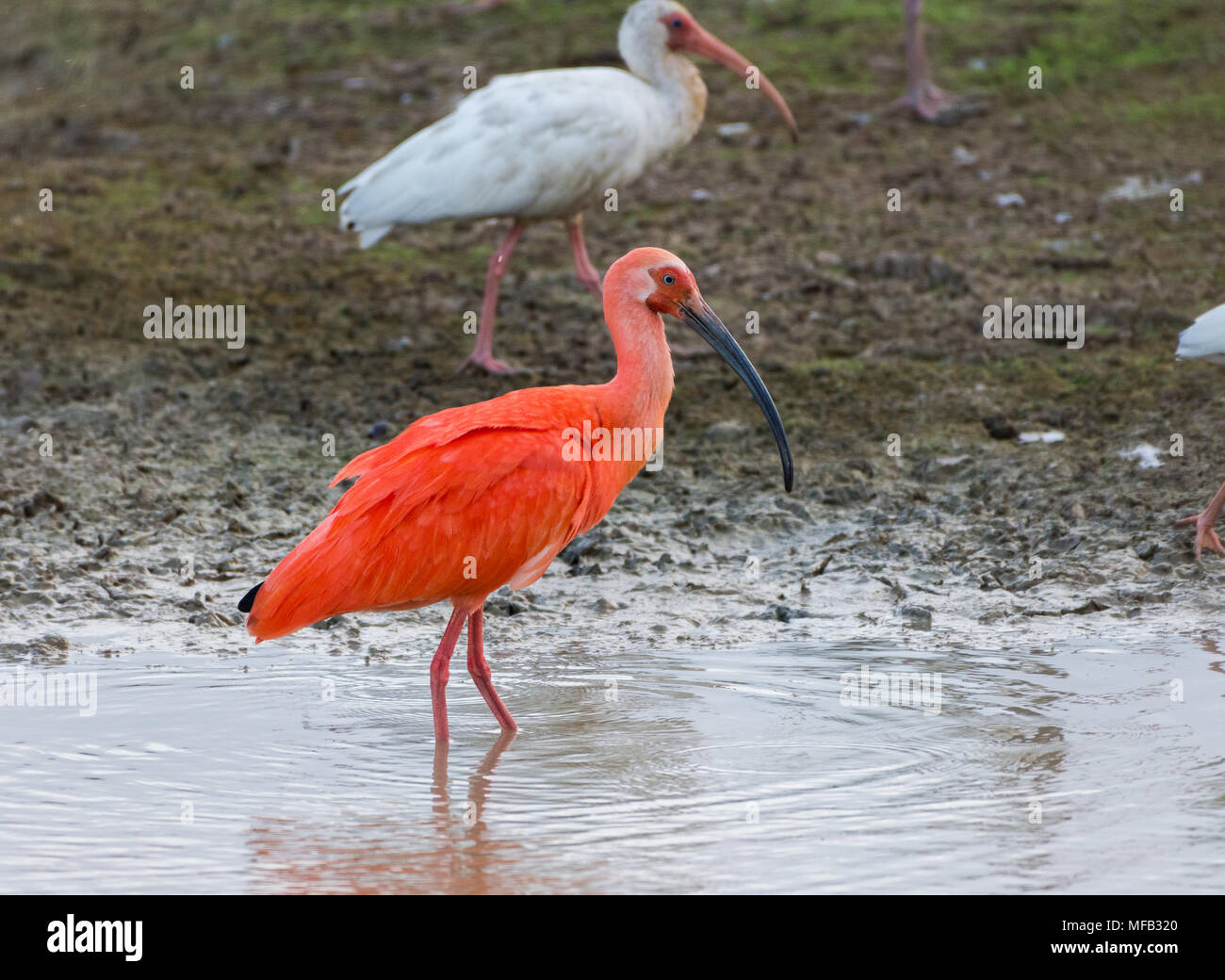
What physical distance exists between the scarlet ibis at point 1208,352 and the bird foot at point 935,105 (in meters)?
4.96

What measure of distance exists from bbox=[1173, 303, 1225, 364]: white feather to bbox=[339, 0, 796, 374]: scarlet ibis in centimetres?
297

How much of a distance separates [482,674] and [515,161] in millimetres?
3601

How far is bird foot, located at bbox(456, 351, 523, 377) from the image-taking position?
798cm

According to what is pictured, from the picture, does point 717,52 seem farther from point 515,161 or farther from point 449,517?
point 449,517

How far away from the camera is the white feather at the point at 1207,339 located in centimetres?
629

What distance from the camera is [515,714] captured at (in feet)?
17.3

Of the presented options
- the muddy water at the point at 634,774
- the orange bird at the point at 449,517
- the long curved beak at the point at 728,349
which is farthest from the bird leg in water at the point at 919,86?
the orange bird at the point at 449,517

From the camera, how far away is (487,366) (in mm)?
7992

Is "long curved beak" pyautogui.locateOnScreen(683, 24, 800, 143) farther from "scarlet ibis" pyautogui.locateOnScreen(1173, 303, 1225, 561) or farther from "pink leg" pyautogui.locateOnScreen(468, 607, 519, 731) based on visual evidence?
"pink leg" pyautogui.locateOnScreen(468, 607, 519, 731)

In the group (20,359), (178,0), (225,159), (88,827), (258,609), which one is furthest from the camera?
(178,0)

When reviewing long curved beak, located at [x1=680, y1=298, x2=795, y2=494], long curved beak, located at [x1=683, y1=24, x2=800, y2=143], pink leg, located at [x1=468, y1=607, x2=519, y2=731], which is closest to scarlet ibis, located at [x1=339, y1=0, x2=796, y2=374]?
long curved beak, located at [x1=683, y1=24, x2=800, y2=143]
